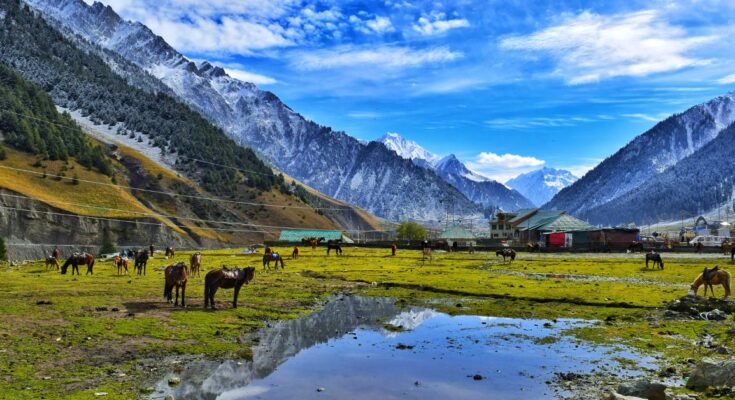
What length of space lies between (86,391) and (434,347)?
13.1 m

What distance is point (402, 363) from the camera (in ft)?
66.3

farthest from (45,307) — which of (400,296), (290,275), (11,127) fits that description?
(11,127)

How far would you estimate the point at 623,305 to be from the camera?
3312cm

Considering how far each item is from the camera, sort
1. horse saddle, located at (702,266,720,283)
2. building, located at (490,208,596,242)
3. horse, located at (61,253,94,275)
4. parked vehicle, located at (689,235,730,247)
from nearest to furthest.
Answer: horse saddle, located at (702,266,720,283) < horse, located at (61,253,94,275) < parked vehicle, located at (689,235,730,247) < building, located at (490,208,596,242)

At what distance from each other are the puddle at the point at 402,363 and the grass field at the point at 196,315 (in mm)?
1452

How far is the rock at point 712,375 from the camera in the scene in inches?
599

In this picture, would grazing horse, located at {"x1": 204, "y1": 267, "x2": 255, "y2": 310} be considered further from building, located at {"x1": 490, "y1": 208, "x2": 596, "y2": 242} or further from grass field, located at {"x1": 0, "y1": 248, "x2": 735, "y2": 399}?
building, located at {"x1": 490, "y1": 208, "x2": 596, "y2": 242}

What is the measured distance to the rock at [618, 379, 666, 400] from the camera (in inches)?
567

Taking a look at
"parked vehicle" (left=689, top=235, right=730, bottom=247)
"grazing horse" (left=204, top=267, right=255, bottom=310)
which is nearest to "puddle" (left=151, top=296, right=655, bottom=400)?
"grazing horse" (left=204, top=267, right=255, bottom=310)

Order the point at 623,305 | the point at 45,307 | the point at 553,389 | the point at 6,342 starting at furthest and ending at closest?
the point at 623,305 → the point at 45,307 → the point at 6,342 → the point at 553,389

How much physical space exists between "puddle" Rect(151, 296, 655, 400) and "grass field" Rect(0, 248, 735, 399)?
57.2 inches

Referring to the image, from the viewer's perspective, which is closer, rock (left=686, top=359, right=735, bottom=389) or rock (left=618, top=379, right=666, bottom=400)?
rock (left=618, top=379, right=666, bottom=400)

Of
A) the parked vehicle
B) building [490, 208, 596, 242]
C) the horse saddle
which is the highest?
building [490, 208, 596, 242]

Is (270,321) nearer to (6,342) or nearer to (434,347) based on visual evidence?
(434,347)
